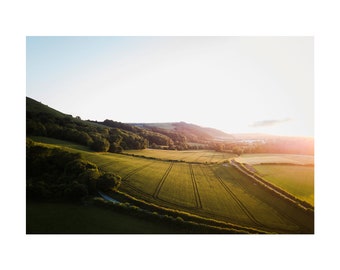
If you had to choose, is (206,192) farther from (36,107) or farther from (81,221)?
(36,107)

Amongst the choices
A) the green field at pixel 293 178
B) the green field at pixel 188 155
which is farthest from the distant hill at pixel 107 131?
the green field at pixel 293 178

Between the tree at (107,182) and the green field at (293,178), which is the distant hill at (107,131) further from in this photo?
the green field at (293,178)

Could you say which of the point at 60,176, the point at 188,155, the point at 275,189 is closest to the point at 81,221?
the point at 60,176

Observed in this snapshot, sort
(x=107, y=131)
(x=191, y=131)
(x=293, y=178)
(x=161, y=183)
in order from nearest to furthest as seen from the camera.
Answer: (x=293, y=178)
(x=161, y=183)
(x=107, y=131)
(x=191, y=131)

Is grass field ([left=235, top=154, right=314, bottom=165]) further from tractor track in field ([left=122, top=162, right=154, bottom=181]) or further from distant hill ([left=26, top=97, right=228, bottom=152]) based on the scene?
tractor track in field ([left=122, top=162, right=154, bottom=181])

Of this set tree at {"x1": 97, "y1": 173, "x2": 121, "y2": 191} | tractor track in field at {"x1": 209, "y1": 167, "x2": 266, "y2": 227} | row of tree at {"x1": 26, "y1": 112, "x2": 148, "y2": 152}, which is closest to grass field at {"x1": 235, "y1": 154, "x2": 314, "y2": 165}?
tractor track in field at {"x1": 209, "y1": 167, "x2": 266, "y2": 227}

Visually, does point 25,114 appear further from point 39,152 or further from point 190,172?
point 190,172
